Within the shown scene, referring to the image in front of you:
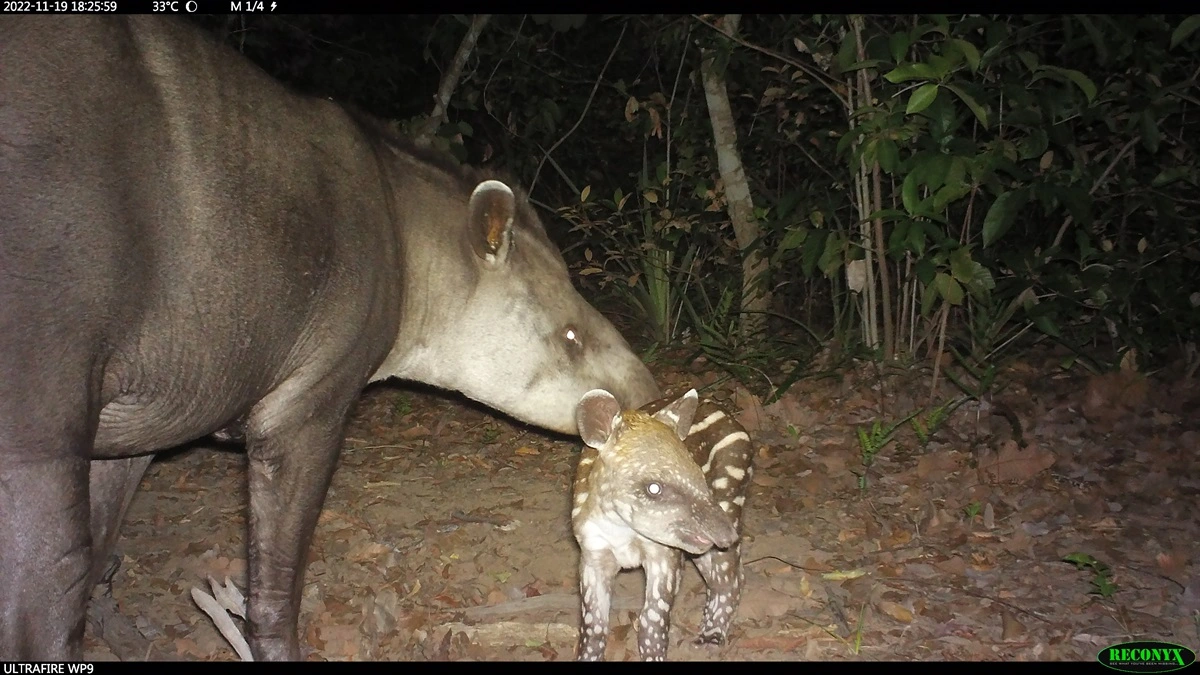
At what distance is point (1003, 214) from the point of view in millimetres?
4836

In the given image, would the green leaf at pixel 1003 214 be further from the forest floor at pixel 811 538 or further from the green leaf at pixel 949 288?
the forest floor at pixel 811 538

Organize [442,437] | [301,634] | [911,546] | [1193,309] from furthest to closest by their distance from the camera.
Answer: [442,437] < [1193,309] < [911,546] < [301,634]

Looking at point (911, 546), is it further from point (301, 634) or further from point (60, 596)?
point (60, 596)

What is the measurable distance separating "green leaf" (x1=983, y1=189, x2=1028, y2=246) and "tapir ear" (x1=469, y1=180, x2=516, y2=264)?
7.46ft

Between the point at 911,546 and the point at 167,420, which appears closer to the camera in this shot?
the point at 167,420

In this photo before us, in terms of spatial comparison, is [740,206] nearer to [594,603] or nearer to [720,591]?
[720,591]

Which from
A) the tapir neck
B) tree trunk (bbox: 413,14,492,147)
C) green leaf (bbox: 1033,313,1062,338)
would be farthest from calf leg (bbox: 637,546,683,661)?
tree trunk (bbox: 413,14,492,147)

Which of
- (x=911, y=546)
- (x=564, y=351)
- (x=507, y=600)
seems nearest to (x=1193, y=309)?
(x=911, y=546)

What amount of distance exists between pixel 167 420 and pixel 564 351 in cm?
182

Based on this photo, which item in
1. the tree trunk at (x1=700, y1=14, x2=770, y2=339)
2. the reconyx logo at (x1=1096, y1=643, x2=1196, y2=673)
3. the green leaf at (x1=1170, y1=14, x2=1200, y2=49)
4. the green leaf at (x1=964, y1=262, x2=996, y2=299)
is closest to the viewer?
the reconyx logo at (x1=1096, y1=643, x2=1196, y2=673)

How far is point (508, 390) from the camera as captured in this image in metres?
4.72

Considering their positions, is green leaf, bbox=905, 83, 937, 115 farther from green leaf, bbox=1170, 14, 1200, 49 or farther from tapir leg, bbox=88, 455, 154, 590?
tapir leg, bbox=88, 455, 154, 590

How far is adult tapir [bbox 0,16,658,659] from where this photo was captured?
288 centimetres

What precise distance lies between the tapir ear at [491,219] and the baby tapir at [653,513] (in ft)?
3.42
